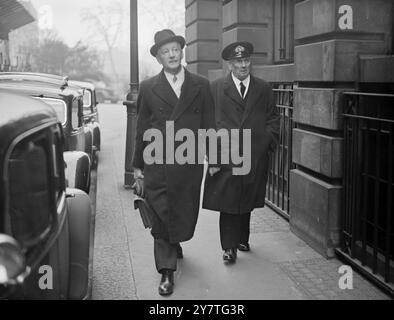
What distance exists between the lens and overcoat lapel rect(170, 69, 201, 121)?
17.3ft

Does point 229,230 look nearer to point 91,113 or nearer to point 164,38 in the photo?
point 164,38

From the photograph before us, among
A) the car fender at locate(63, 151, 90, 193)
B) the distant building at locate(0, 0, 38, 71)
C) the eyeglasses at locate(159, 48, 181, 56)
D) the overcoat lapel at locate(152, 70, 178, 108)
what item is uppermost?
the distant building at locate(0, 0, 38, 71)

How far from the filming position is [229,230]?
5.95m

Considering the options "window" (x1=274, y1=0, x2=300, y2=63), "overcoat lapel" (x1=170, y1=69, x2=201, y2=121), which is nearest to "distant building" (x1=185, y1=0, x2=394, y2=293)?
"overcoat lapel" (x1=170, y1=69, x2=201, y2=121)

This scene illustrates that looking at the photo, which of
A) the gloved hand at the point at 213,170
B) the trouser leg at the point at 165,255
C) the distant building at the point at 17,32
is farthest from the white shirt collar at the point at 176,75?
the distant building at the point at 17,32

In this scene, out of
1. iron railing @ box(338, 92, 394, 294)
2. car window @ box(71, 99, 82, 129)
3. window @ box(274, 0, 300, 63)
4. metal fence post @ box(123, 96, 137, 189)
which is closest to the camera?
iron railing @ box(338, 92, 394, 294)

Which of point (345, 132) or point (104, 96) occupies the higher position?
point (104, 96)

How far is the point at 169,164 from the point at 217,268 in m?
1.28

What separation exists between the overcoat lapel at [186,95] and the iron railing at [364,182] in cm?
148

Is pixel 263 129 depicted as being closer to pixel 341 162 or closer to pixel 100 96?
pixel 341 162

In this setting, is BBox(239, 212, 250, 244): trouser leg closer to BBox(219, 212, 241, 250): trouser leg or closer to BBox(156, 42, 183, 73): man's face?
BBox(219, 212, 241, 250): trouser leg

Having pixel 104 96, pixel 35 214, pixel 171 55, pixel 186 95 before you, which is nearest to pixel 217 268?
pixel 186 95

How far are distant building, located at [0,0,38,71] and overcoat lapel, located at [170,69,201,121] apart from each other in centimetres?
2760

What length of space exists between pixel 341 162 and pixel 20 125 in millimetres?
3989
